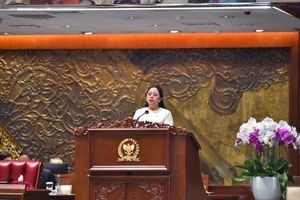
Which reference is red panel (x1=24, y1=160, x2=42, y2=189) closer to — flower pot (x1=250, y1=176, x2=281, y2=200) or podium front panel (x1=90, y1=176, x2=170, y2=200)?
flower pot (x1=250, y1=176, x2=281, y2=200)

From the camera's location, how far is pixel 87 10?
1178 centimetres

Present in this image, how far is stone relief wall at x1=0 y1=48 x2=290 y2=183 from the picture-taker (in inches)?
539

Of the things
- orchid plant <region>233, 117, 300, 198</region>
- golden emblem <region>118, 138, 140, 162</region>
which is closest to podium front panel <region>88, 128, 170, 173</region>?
golden emblem <region>118, 138, 140, 162</region>

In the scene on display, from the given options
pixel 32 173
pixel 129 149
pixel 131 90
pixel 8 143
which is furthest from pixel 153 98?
pixel 8 143

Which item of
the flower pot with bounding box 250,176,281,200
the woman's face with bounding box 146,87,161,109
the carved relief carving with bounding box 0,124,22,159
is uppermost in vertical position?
the woman's face with bounding box 146,87,161,109

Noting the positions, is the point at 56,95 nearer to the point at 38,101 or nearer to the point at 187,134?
the point at 38,101

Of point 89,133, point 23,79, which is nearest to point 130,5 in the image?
point 23,79

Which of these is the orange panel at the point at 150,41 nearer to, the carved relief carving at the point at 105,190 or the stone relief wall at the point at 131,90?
the stone relief wall at the point at 131,90

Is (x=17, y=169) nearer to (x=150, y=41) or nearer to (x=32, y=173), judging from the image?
(x=32, y=173)

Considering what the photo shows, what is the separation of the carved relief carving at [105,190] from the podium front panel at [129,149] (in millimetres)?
92

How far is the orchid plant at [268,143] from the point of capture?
6098 millimetres

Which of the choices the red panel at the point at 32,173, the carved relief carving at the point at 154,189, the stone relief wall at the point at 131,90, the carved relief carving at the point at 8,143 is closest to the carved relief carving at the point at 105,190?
the carved relief carving at the point at 154,189

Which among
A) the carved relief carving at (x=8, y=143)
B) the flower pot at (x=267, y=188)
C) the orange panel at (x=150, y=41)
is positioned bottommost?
the flower pot at (x=267, y=188)

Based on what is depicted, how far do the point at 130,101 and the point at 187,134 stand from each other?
8940 mm
